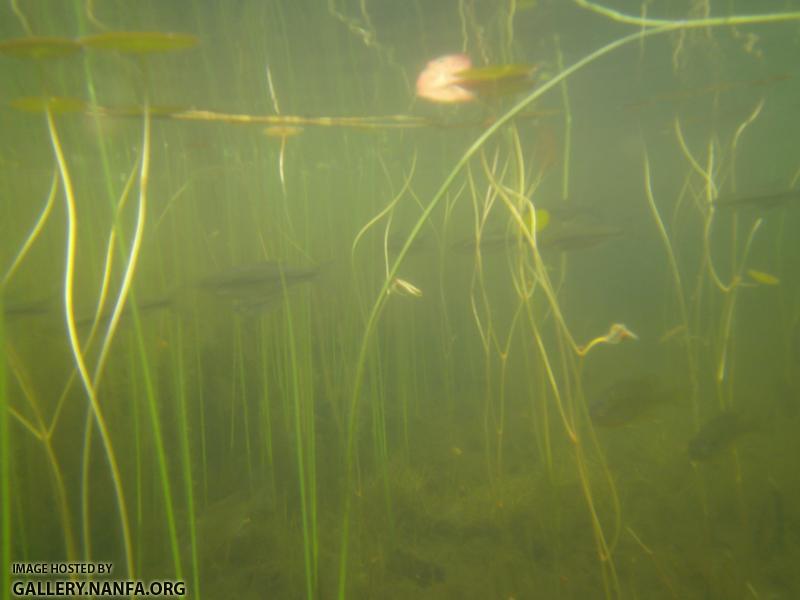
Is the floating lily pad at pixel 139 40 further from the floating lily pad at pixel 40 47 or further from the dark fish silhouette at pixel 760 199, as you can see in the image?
the dark fish silhouette at pixel 760 199

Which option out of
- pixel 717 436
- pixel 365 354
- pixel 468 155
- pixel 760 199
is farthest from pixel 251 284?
pixel 760 199

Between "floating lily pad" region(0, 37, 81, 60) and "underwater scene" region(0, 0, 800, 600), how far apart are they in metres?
0.03

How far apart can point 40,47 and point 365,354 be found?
8.76 ft

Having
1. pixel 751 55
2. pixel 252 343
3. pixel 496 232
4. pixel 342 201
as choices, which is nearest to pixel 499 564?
pixel 496 232

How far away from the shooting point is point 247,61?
902cm

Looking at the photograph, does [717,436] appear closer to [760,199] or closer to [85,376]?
[760,199]

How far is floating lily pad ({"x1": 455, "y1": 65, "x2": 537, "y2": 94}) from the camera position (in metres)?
3.62

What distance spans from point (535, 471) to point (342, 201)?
32.7 metres

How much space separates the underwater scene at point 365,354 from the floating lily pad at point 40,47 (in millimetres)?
26

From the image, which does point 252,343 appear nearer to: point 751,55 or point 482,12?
point 482,12

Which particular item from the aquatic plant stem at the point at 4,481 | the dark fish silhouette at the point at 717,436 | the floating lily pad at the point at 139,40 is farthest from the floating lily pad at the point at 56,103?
the dark fish silhouette at the point at 717,436

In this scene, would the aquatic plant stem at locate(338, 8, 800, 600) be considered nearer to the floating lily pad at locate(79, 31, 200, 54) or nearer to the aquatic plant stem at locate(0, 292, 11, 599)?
the aquatic plant stem at locate(0, 292, 11, 599)

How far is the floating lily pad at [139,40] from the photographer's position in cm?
244

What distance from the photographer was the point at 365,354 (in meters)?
1.95
